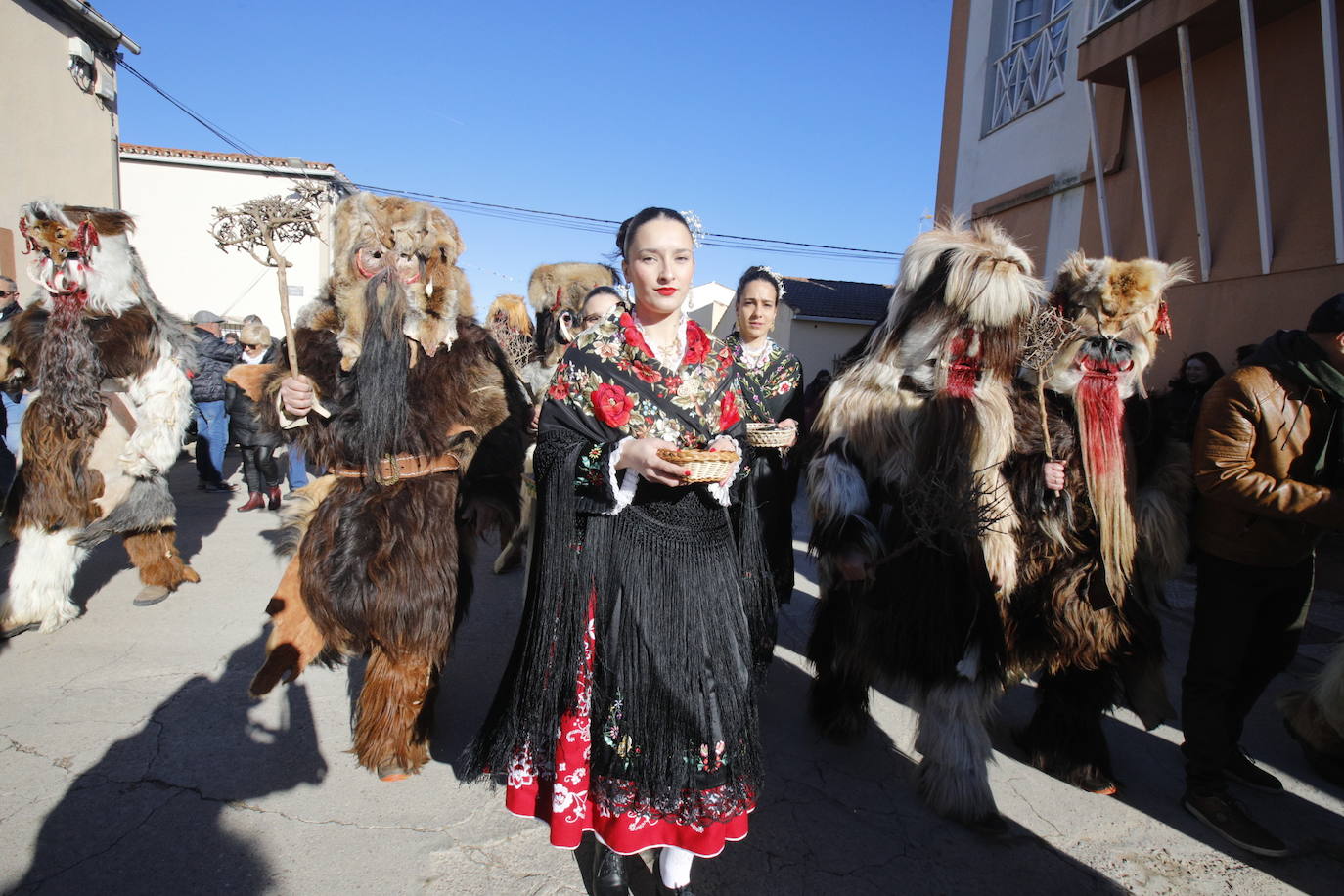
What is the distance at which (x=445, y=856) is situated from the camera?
2373 mm

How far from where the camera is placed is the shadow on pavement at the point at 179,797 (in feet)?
7.22

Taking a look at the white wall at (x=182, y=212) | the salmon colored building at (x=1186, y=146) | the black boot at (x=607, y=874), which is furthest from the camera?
the white wall at (x=182, y=212)

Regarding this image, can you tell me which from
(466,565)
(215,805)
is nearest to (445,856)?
(215,805)

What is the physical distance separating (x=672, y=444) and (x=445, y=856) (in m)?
1.60

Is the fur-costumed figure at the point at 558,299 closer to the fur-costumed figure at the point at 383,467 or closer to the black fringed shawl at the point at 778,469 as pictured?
the black fringed shawl at the point at 778,469

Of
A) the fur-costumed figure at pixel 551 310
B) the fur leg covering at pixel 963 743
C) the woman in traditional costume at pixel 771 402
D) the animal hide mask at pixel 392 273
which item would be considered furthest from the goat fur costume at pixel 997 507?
the fur-costumed figure at pixel 551 310

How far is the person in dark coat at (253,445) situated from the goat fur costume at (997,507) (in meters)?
6.11

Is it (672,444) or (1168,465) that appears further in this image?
(1168,465)

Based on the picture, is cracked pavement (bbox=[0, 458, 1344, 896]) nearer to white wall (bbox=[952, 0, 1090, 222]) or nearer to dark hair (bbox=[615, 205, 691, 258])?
dark hair (bbox=[615, 205, 691, 258])

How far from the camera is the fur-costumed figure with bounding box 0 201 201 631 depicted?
3701mm

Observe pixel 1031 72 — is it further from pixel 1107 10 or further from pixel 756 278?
pixel 756 278

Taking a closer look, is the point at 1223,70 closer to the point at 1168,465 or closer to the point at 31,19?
the point at 1168,465

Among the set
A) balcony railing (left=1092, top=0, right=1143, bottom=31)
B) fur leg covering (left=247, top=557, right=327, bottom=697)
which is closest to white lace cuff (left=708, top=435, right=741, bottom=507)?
fur leg covering (left=247, top=557, right=327, bottom=697)

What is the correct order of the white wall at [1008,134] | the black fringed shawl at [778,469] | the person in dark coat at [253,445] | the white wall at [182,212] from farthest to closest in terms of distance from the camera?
the white wall at [182,212]
the white wall at [1008,134]
the person in dark coat at [253,445]
the black fringed shawl at [778,469]
